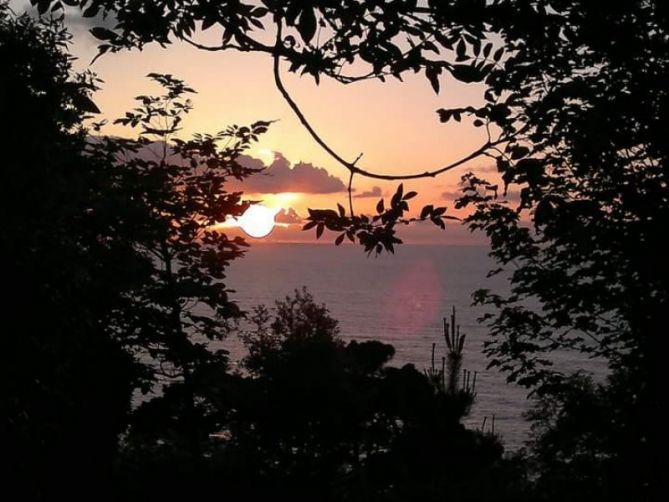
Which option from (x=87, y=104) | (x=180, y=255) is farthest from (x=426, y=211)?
(x=180, y=255)

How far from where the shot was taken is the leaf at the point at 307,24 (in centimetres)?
422

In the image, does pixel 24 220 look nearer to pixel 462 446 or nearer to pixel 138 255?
pixel 138 255

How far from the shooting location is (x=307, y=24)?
4.23 metres

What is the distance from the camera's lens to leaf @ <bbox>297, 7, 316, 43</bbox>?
13.8 feet

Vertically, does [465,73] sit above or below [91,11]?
below

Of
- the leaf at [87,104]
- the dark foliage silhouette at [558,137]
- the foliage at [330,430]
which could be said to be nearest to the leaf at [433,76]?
the dark foliage silhouette at [558,137]

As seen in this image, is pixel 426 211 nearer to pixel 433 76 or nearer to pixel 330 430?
pixel 433 76

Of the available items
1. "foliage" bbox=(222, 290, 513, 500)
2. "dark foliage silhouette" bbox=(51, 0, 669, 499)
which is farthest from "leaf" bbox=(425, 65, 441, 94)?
"foliage" bbox=(222, 290, 513, 500)

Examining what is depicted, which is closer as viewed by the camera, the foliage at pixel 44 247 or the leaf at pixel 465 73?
the leaf at pixel 465 73

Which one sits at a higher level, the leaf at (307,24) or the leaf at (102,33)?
the leaf at (102,33)

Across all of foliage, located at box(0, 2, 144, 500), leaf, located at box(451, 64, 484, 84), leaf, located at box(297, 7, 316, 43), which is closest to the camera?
leaf, located at box(297, 7, 316, 43)

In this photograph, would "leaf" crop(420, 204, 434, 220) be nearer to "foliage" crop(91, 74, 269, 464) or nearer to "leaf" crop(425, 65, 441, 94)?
"leaf" crop(425, 65, 441, 94)

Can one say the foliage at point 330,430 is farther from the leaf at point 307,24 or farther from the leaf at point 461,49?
the leaf at point 307,24

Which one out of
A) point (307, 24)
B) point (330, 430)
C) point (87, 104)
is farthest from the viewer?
point (330, 430)
